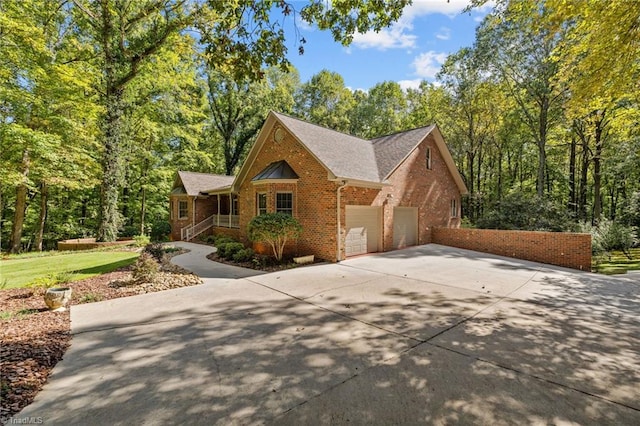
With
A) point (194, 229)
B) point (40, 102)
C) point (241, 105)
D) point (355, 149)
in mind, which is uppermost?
point (241, 105)

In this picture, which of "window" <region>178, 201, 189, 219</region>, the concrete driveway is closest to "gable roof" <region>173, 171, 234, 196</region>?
"window" <region>178, 201, 189, 219</region>

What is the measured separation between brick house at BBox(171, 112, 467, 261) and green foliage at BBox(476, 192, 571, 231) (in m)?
2.93

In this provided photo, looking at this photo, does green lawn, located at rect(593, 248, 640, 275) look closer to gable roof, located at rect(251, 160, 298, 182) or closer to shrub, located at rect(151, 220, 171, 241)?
gable roof, located at rect(251, 160, 298, 182)

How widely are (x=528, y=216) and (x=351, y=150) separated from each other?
10612 millimetres

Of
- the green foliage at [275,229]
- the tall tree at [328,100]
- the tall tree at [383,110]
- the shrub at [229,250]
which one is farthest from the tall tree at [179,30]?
the tall tree at [383,110]

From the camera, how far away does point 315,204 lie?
38.8 ft

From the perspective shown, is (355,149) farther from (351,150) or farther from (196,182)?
(196,182)

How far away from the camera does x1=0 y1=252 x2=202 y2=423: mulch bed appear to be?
10.4 feet

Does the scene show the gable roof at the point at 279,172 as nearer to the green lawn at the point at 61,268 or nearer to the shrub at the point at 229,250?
the shrub at the point at 229,250

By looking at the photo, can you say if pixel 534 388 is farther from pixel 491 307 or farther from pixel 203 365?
pixel 203 365

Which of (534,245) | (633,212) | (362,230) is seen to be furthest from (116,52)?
(633,212)

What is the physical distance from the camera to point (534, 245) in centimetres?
1198

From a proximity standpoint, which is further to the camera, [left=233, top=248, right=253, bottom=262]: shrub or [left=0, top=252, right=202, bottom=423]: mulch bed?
[left=233, top=248, right=253, bottom=262]: shrub

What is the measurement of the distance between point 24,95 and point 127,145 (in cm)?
936
